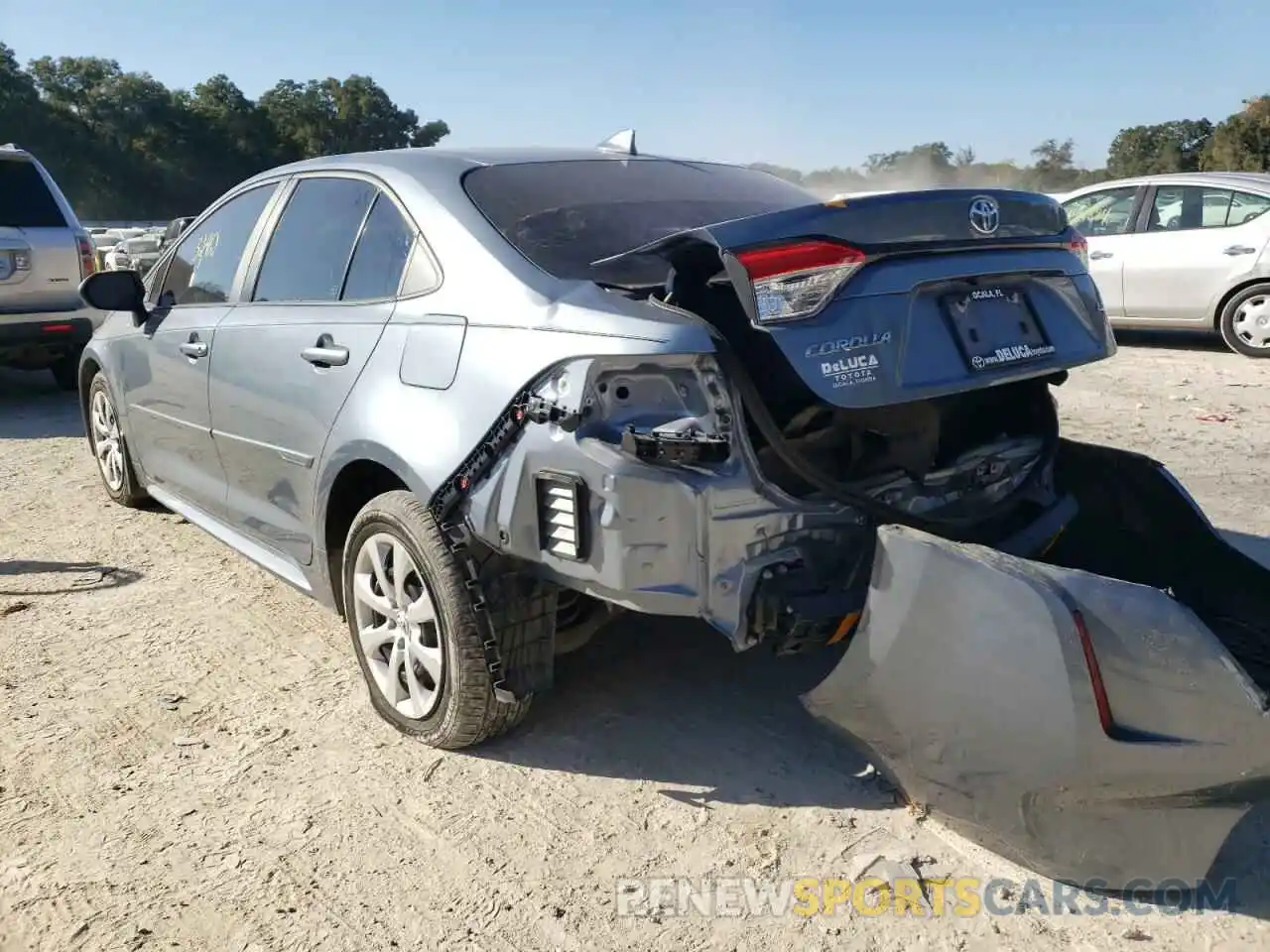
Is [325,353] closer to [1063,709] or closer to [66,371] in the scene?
[1063,709]

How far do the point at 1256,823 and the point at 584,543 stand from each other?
185 cm

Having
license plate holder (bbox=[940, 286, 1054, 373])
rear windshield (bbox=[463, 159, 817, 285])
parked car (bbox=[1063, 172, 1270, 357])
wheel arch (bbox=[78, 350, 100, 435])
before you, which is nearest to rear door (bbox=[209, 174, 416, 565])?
rear windshield (bbox=[463, 159, 817, 285])

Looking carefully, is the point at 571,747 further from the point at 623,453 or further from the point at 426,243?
the point at 426,243

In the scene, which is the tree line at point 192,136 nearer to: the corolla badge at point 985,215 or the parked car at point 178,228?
the parked car at point 178,228

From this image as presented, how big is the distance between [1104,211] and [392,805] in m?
9.91

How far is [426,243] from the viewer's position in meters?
3.11

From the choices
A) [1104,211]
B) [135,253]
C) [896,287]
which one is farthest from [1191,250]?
[135,253]

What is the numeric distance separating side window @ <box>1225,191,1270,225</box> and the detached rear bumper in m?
8.56

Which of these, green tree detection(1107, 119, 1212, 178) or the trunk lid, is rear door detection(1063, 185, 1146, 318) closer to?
the trunk lid

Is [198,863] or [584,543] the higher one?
[584,543]

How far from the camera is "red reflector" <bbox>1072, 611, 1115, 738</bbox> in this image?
2.17 m

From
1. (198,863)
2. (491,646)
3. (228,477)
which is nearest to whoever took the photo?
(198,863)

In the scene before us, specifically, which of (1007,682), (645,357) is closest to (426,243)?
(645,357)

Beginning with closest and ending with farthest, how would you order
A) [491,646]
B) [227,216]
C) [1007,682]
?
[1007,682]
[491,646]
[227,216]
